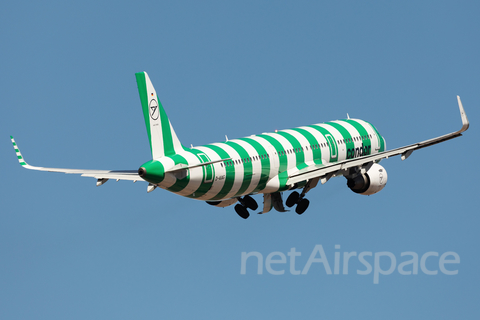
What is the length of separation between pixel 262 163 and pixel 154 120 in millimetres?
9104

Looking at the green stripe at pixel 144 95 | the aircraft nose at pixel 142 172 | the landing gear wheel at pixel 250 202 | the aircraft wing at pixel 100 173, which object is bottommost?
the aircraft nose at pixel 142 172

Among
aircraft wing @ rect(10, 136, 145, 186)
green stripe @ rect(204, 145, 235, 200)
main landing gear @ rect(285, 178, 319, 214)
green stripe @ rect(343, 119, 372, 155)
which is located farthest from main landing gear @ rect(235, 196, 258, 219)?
green stripe @ rect(343, 119, 372, 155)

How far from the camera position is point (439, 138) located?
6831 cm

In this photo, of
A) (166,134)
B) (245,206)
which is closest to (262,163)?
(245,206)

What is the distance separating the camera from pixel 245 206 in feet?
238

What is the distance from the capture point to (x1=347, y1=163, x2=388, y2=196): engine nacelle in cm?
7194

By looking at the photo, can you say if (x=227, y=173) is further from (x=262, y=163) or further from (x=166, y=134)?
(x=166, y=134)

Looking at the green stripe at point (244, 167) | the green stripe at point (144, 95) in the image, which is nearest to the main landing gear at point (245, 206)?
the green stripe at point (244, 167)

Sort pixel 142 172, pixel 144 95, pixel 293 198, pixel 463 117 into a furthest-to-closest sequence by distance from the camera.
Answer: pixel 293 198 → pixel 463 117 → pixel 144 95 → pixel 142 172

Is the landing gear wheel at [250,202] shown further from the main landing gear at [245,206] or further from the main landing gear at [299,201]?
the main landing gear at [299,201]

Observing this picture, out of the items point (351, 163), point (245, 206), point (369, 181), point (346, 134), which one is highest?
point (346, 134)

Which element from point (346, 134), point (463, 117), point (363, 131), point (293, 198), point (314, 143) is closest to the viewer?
point (463, 117)

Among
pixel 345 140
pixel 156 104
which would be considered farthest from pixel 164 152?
pixel 345 140

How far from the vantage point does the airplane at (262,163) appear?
2404 inches
